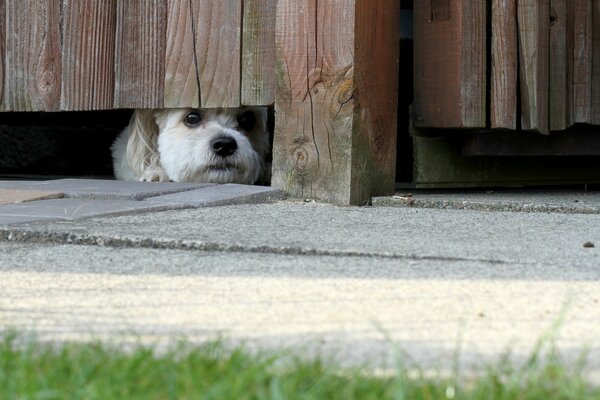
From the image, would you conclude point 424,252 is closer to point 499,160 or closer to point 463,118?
point 463,118

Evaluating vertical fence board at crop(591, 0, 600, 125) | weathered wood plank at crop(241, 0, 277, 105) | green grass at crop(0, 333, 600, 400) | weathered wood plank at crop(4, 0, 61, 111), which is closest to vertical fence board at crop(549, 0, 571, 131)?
vertical fence board at crop(591, 0, 600, 125)

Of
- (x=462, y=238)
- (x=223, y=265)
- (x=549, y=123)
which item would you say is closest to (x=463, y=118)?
(x=549, y=123)

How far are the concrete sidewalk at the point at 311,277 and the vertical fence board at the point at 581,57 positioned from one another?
3.69ft

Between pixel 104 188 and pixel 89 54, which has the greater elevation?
pixel 89 54

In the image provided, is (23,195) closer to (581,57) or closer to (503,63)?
(503,63)

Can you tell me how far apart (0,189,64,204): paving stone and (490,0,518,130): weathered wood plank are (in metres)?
1.77

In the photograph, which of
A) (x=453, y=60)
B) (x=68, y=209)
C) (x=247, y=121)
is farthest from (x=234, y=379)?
(x=247, y=121)

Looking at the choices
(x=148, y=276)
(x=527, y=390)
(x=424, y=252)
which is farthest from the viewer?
(x=424, y=252)

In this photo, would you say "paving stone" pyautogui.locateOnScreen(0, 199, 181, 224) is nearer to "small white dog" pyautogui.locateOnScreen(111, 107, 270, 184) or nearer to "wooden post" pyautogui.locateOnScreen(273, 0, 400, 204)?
"wooden post" pyautogui.locateOnScreen(273, 0, 400, 204)

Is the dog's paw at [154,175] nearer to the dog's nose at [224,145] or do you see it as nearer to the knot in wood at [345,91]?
the dog's nose at [224,145]

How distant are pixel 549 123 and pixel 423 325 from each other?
287cm

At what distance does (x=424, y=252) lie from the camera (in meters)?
2.39

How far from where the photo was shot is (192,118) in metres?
5.03

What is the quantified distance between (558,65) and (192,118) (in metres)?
1.79
